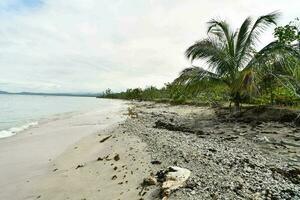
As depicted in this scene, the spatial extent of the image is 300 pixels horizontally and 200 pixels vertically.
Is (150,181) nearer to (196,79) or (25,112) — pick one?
(196,79)

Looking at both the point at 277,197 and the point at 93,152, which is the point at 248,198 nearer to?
the point at 277,197

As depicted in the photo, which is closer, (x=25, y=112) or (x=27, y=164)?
(x=27, y=164)

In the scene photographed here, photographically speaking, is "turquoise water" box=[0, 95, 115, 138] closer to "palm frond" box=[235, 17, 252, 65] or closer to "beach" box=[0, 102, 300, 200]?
"beach" box=[0, 102, 300, 200]

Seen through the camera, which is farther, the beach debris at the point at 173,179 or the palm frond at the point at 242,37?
the palm frond at the point at 242,37

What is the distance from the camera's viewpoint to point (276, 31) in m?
14.8

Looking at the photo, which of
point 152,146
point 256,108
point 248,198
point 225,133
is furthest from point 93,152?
point 256,108

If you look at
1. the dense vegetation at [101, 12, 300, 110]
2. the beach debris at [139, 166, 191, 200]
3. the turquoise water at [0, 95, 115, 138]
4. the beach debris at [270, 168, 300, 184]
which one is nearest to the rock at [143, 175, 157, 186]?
the beach debris at [139, 166, 191, 200]

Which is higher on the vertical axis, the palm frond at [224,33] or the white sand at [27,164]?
the palm frond at [224,33]

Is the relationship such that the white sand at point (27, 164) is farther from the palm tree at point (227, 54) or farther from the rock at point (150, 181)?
the palm tree at point (227, 54)

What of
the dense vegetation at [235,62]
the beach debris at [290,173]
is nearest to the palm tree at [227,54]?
the dense vegetation at [235,62]

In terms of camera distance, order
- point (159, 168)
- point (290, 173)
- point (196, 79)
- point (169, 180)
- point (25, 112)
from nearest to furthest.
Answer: point (169, 180)
point (290, 173)
point (159, 168)
point (196, 79)
point (25, 112)

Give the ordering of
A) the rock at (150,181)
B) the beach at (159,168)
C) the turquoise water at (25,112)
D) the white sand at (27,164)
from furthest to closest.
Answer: the turquoise water at (25,112), the white sand at (27,164), the rock at (150,181), the beach at (159,168)

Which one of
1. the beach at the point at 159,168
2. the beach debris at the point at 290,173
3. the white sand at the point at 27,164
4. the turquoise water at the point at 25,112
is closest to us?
the beach at the point at 159,168

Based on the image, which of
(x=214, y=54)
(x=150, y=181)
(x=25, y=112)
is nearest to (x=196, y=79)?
(x=214, y=54)
